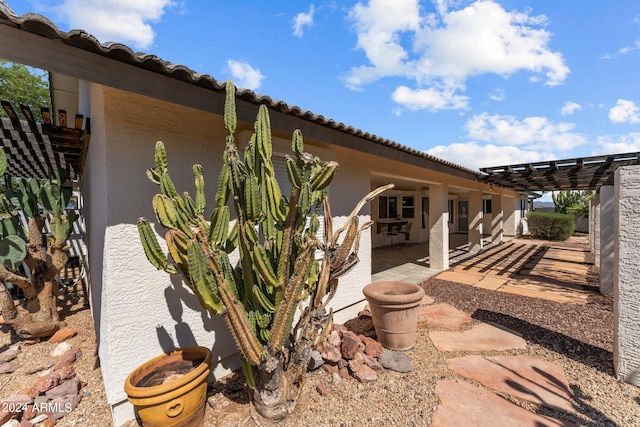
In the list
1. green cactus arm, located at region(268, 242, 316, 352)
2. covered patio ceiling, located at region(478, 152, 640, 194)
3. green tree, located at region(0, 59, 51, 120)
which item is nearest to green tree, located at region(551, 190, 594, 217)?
covered patio ceiling, located at region(478, 152, 640, 194)

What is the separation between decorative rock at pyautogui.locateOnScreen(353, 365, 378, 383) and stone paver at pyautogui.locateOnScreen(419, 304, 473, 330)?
1.88m

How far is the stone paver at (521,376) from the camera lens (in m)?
3.02

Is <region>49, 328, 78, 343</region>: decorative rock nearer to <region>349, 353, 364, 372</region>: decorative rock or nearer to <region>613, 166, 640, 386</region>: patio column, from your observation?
<region>349, 353, 364, 372</region>: decorative rock

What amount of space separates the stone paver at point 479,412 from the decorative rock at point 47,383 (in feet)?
15.0

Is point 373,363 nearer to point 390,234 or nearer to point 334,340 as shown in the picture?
point 334,340

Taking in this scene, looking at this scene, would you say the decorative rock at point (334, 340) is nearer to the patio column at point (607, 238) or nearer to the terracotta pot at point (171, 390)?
the terracotta pot at point (171, 390)

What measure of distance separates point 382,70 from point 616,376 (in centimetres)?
1208

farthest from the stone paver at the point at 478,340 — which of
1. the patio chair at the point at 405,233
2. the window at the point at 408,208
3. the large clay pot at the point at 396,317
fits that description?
A: the window at the point at 408,208

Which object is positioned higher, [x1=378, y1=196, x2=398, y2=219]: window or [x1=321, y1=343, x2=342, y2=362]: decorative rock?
[x1=378, y1=196, x2=398, y2=219]: window

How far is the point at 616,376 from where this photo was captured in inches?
131

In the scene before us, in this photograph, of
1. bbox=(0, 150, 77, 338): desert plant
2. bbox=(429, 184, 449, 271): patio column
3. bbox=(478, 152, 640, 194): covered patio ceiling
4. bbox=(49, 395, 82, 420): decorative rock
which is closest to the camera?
bbox=(49, 395, 82, 420): decorative rock

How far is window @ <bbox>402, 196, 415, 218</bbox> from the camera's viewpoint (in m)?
15.0

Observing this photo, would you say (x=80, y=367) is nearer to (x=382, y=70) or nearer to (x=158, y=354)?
(x=158, y=354)

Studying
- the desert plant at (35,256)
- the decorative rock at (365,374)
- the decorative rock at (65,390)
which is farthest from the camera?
the desert plant at (35,256)
